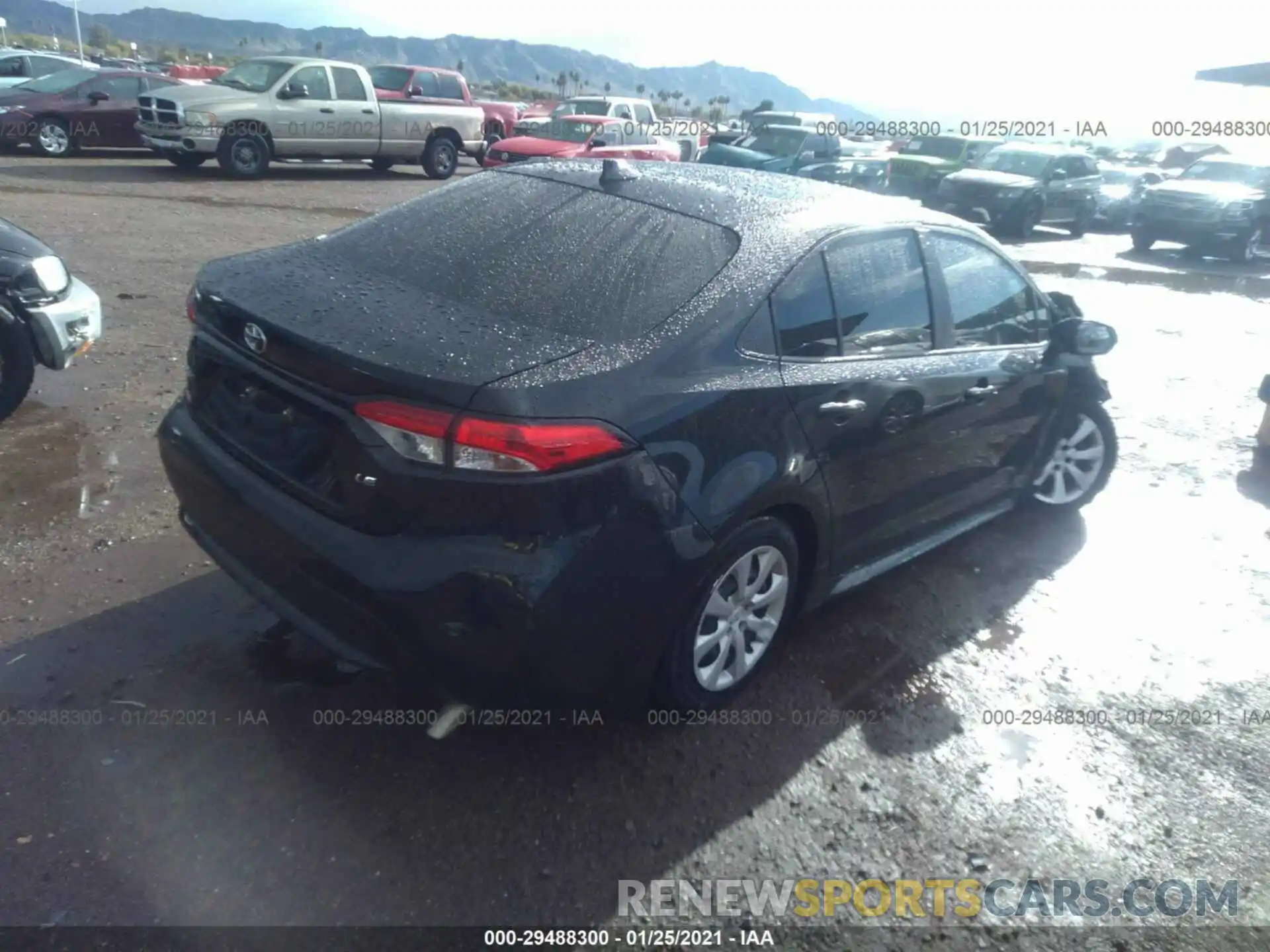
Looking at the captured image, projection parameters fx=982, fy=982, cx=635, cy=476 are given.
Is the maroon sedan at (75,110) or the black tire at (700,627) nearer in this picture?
the black tire at (700,627)

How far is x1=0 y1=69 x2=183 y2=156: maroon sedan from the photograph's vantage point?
51.4 feet

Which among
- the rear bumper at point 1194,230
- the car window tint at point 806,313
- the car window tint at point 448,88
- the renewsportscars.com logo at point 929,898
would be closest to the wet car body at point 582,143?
the car window tint at point 448,88

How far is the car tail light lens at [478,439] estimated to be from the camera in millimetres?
2473

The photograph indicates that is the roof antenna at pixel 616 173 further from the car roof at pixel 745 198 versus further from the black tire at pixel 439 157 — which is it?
the black tire at pixel 439 157

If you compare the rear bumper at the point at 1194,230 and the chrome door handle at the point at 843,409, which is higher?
the chrome door handle at the point at 843,409

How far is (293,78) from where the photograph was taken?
52.1ft

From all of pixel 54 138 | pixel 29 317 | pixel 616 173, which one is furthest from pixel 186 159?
pixel 616 173

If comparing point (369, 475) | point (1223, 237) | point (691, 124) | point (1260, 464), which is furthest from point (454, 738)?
point (691, 124)

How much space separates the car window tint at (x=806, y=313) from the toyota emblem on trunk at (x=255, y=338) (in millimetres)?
1547

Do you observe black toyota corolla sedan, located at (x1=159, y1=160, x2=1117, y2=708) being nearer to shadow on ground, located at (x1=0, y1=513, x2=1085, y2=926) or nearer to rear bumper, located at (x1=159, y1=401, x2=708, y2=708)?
rear bumper, located at (x1=159, y1=401, x2=708, y2=708)

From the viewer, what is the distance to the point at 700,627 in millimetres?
3096

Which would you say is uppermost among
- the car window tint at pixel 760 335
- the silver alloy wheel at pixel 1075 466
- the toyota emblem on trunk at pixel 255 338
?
the car window tint at pixel 760 335

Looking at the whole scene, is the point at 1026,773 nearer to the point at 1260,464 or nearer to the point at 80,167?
the point at 1260,464

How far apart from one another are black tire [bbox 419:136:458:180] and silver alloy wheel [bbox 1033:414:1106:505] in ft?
51.0
